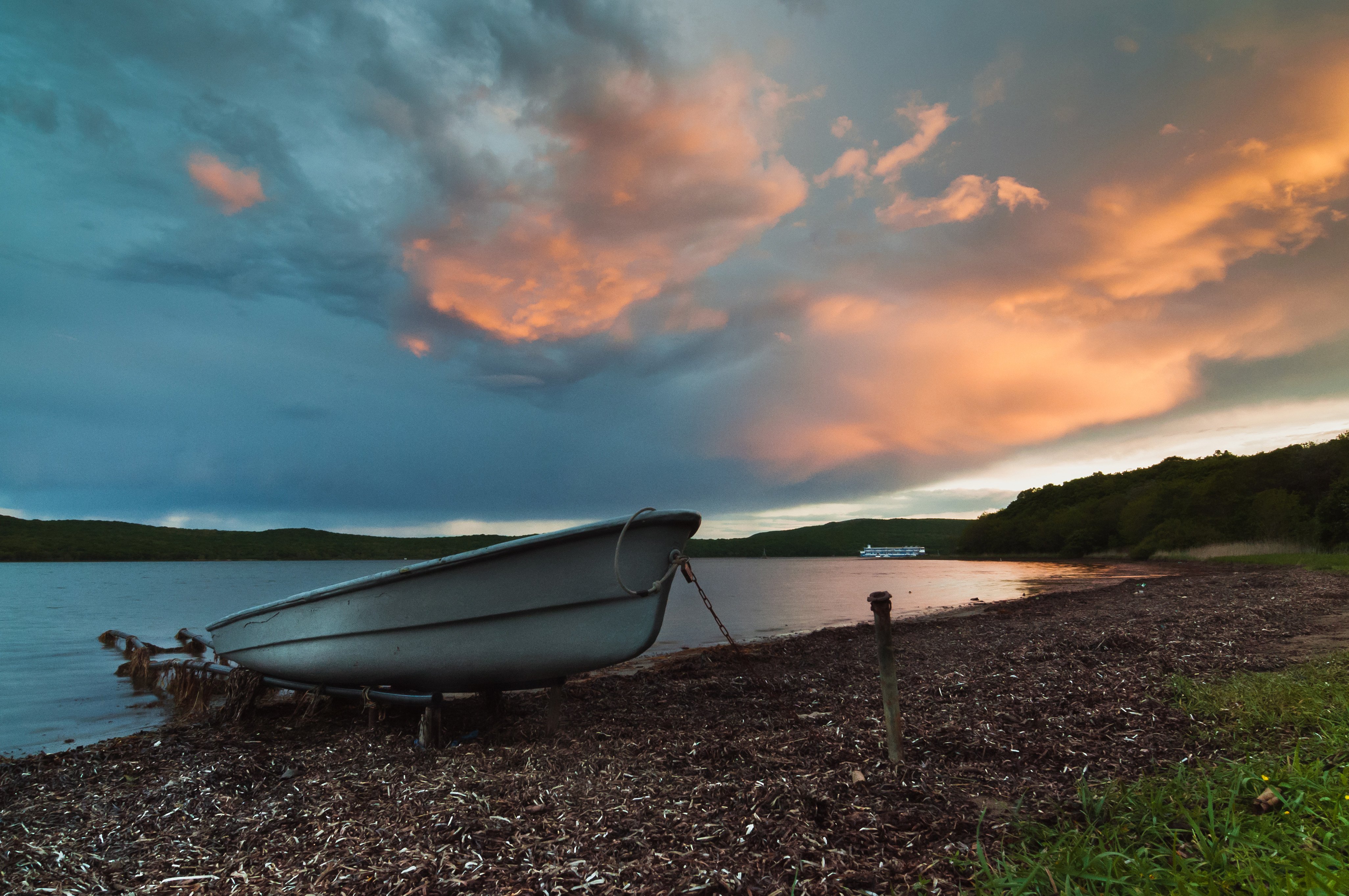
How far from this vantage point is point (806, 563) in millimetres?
120500

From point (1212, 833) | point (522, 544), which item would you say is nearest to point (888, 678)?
point (1212, 833)

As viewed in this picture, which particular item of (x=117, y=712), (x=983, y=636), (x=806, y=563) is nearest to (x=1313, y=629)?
(x=983, y=636)

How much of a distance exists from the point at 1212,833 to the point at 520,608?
5.40 metres

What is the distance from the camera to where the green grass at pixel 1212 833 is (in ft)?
9.12

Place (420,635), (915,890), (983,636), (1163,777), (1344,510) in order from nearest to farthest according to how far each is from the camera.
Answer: (915,890) → (1163,777) → (420,635) → (983,636) → (1344,510)

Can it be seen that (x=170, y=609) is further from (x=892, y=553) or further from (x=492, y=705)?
(x=892, y=553)

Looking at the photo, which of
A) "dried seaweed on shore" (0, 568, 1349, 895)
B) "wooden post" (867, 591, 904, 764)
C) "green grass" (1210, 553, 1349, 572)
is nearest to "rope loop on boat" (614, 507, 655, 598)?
"dried seaweed on shore" (0, 568, 1349, 895)

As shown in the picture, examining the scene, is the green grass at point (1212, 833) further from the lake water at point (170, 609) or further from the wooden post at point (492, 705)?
the lake water at point (170, 609)

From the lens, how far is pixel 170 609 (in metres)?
32.8

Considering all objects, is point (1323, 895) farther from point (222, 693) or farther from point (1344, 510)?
point (1344, 510)

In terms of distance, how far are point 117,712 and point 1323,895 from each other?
50.6ft

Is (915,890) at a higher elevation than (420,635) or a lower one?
lower

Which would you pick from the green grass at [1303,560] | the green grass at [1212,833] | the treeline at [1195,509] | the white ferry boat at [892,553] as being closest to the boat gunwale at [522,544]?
the green grass at [1212,833]

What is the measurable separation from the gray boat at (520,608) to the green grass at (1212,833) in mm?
3452
